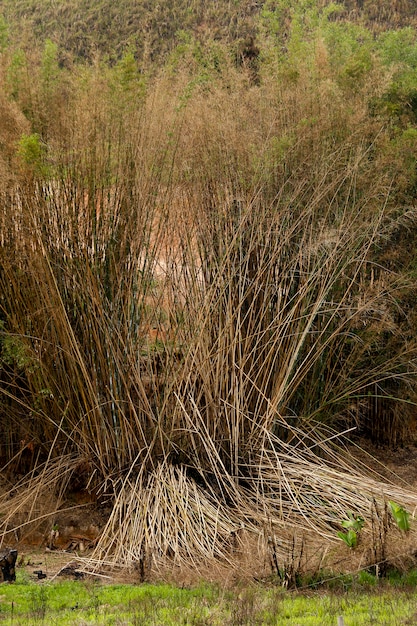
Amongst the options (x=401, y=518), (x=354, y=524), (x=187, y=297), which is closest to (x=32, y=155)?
(x=187, y=297)

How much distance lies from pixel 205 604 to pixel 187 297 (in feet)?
8.32

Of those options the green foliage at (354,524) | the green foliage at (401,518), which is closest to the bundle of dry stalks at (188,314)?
the green foliage at (354,524)

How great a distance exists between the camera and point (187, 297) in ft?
20.7

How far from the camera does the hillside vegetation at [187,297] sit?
5.79 meters

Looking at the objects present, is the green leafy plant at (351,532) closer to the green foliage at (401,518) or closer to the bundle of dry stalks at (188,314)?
the green foliage at (401,518)

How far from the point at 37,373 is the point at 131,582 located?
6.24 ft

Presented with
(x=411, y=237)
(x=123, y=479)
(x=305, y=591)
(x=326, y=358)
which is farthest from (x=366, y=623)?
(x=411, y=237)

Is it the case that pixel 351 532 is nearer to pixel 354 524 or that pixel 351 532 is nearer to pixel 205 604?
pixel 354 524

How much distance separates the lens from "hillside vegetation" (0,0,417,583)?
5793 millimetres

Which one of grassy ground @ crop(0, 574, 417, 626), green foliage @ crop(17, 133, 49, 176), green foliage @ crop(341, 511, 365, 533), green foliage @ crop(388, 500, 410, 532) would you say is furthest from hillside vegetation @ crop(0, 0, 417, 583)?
grassy ground @ crop(0, 574, 417, 626)

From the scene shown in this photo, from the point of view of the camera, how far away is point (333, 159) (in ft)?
22.5

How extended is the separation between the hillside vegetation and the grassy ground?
2.07ft

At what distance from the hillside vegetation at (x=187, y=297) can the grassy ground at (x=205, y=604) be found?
63cm

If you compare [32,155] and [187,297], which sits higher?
[32,155]
